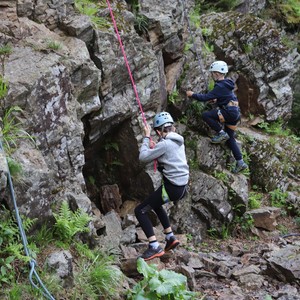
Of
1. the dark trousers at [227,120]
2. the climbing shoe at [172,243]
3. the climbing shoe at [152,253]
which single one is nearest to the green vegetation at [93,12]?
the dark trousers at [227,120]

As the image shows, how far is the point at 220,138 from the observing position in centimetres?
1138

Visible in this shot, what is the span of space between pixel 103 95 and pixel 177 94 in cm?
271

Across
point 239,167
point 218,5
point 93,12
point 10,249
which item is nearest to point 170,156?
point 10,249

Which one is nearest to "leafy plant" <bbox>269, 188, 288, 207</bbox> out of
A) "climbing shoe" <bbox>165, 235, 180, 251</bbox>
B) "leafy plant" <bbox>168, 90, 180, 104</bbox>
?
"leafy plant" <bbox>168, 90, 180, 104</bbox>

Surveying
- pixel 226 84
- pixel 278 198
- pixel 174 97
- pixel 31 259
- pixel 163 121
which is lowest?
pixel 278 198

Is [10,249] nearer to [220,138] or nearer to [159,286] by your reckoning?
[159,286]

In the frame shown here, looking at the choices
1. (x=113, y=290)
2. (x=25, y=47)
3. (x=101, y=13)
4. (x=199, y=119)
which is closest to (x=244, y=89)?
(x=199, y=119)

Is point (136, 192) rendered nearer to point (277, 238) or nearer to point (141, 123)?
point (141, 123)

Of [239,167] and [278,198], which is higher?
[239,167]

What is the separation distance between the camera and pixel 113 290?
611cm

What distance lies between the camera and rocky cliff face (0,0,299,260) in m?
7.07

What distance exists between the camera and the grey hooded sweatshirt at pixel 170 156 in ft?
24.2

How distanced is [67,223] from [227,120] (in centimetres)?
581

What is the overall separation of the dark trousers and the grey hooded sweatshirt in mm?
3646
